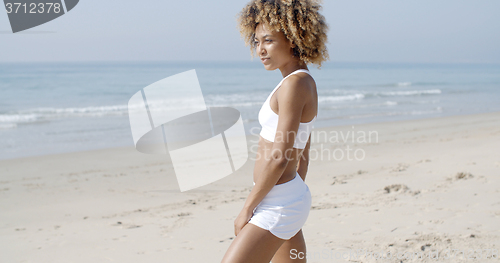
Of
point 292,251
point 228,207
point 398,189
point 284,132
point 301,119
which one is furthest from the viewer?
point 398,189

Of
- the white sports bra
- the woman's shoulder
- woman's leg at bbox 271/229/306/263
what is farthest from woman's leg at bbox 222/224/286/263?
the woman's shoulder

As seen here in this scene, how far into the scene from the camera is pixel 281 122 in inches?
63.3

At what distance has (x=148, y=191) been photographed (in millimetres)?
5844

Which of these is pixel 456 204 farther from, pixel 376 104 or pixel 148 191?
pixel 376 104

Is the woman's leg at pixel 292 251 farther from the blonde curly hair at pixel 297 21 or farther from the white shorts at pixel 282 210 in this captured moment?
the blonde curly hair at pixel 297 21

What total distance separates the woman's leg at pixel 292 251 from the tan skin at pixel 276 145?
11.0 inches

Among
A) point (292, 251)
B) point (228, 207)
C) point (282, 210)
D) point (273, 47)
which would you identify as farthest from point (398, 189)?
point (273, 47)

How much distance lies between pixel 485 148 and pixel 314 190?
4283 millimetres

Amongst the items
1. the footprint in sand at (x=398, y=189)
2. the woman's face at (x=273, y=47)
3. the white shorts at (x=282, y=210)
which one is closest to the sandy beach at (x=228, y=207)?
the footprint in sand at (x=398, y=189)

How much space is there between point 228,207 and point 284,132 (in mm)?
3525

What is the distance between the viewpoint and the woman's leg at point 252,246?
1.61 metres

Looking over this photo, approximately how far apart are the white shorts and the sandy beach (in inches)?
70.3

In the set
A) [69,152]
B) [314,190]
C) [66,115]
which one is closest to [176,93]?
[66,115]

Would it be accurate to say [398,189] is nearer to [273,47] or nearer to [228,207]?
[228,207]
